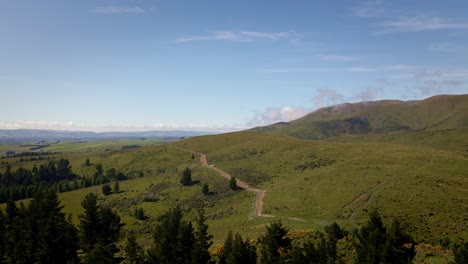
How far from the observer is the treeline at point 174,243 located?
34.0m

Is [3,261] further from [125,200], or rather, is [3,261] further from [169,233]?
[125,200]

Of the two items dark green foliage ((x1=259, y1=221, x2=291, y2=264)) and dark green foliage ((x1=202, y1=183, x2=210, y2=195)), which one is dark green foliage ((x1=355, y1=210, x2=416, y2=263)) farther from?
dark green foliage ((x1=202, y1=183, x2=210, y2=195))

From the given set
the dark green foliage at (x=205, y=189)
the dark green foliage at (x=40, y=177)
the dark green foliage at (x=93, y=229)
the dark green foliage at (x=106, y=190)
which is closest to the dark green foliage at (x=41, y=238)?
the dark green foliage at (x=93, y=229)

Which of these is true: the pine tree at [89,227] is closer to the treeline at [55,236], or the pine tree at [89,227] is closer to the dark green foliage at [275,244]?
the treeline at [55,236]

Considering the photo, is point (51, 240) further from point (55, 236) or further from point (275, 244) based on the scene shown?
point (275, 244)

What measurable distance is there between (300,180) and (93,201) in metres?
53.8

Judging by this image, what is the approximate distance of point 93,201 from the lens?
4941 centimetres

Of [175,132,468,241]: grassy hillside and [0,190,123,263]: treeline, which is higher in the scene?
[175,132,468,241]: grassy hillside

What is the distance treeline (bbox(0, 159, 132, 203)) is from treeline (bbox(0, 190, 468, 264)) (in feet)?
207

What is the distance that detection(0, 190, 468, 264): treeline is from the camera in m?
34.0

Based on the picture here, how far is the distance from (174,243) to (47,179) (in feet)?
419

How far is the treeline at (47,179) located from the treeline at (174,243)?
63.1 meters

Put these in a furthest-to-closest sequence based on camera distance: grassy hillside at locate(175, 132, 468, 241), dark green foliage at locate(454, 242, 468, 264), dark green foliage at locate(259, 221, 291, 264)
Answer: grassy hillside at locate(175, 132, 468, 241) < dark green foliage at locate(259, 221, 291, 264) < dark green foliage at locate(454, 242, 468, 264)

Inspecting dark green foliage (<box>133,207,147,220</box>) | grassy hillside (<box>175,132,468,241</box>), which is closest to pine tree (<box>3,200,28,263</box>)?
dark green foliage (<box>133,207,147,220</box>)
